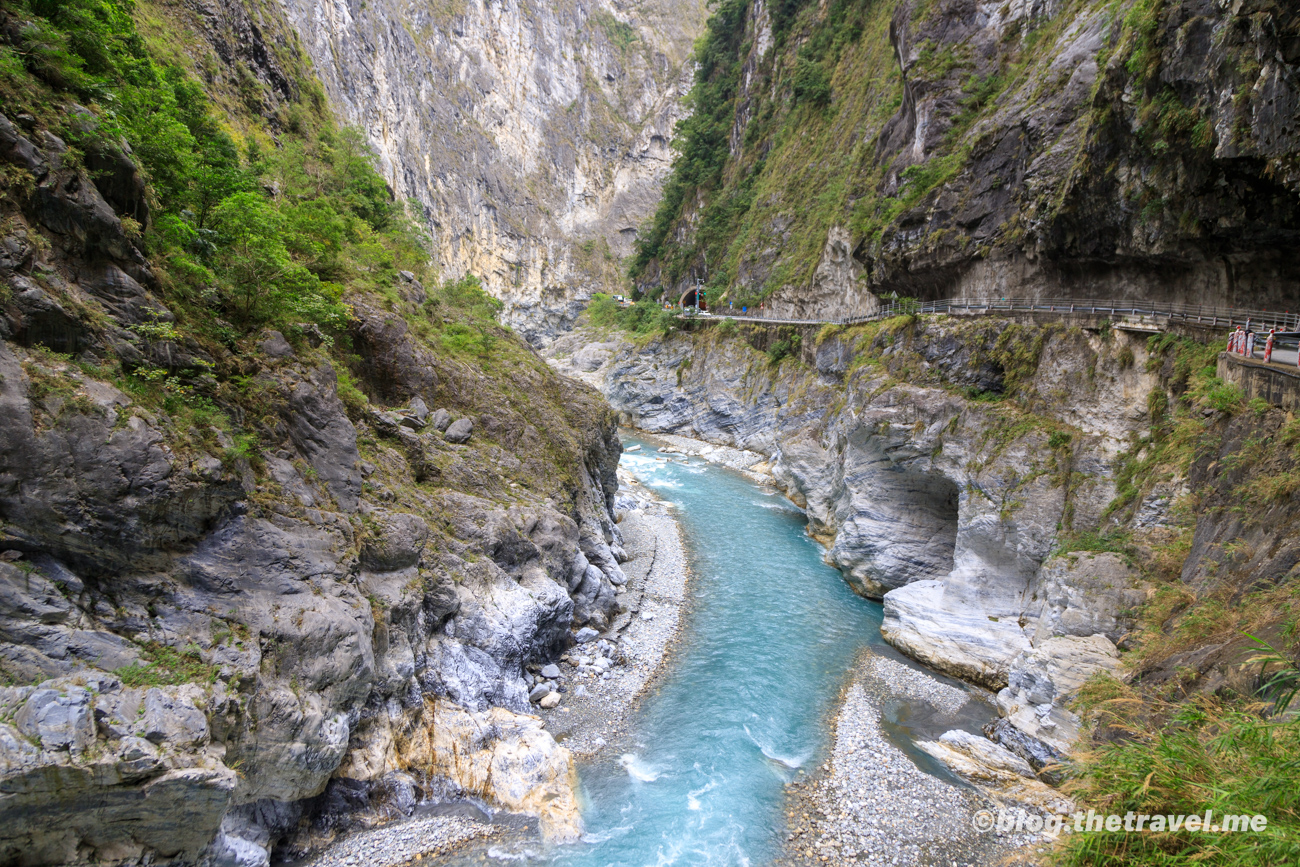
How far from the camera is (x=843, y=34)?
43.5m

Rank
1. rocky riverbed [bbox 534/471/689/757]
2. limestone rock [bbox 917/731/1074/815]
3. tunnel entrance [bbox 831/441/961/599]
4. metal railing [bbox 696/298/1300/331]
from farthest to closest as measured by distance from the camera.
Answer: tunnel entrance [bbox 831/441/961/599]
metal railing [bbox 696/298/1300/331]
rocky riverbed [bbox 534/471/689/757]
limestone rock [bbox 917/731/1074/815]

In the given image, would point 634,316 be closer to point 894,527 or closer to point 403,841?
point 894,527

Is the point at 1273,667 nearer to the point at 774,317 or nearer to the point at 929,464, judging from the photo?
the point at 929,464

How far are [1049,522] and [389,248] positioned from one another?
22449 mm

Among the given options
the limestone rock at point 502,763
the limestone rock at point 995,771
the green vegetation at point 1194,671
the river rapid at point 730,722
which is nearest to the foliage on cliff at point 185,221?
the limestone rock at point 502,763

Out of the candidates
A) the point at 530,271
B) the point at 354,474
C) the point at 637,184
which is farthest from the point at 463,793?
the point at 637,184

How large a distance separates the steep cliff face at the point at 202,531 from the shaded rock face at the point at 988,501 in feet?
34.2

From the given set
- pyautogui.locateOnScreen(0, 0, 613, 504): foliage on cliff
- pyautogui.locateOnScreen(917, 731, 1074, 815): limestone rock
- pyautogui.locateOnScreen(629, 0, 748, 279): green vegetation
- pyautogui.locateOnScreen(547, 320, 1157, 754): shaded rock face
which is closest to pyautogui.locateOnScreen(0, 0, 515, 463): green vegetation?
pyautogui.locateOnScreen(0, 0, 613, 504): foliage on cliff

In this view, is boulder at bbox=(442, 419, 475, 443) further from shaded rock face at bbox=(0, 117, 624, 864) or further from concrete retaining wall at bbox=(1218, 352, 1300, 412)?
concrete retaining wall at bbox=(1218, 352, 1300, 412)

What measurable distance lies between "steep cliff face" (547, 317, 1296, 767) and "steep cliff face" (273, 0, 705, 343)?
157ft

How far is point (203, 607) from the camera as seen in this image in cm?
815

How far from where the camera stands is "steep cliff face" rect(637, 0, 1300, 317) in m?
11.7

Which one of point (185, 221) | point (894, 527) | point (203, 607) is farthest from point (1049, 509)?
point (185, 221)

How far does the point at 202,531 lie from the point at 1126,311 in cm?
2168
